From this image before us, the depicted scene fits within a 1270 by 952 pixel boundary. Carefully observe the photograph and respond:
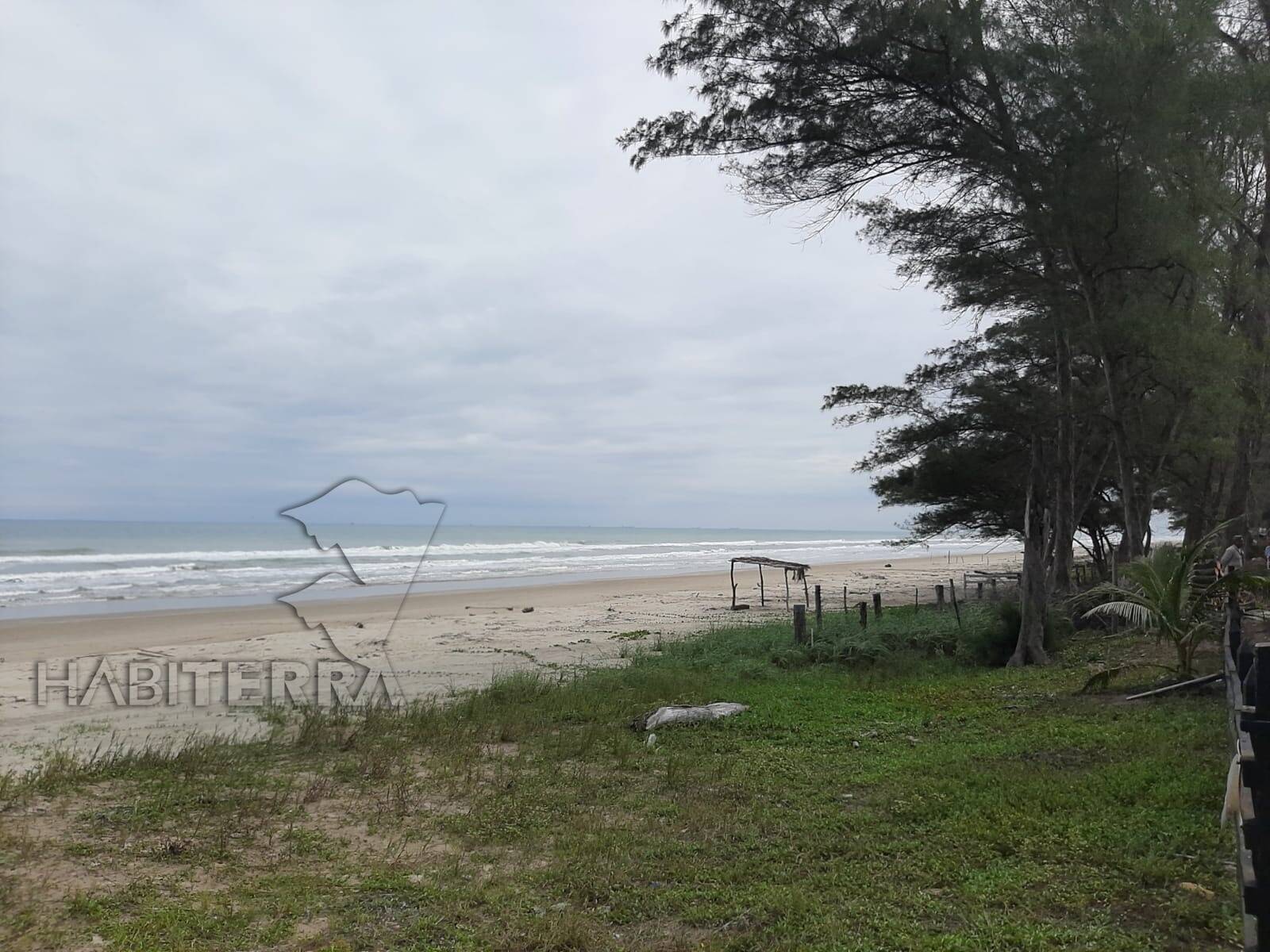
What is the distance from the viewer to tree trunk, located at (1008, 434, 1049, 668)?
38.9 ft

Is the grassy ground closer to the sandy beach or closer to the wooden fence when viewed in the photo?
the wooden fence

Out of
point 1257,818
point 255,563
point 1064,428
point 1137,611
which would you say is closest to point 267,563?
point 255,563

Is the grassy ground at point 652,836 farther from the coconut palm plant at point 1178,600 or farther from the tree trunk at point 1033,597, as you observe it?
the tree trunk at point 1033,597

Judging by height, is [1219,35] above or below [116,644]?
above

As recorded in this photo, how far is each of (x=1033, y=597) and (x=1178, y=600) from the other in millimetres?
3231

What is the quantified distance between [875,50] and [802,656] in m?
8.13

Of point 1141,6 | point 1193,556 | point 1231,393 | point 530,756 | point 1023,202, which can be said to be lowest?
point 530,756

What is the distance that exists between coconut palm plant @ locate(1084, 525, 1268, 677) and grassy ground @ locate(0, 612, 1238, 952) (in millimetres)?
730

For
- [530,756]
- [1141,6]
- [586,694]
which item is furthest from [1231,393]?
[530,756]

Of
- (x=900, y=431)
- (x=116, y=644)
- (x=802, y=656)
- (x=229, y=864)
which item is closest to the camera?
(x=229, y=864)

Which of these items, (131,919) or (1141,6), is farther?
(1141,6)

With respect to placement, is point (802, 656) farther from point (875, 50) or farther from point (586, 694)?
point (875, 50)

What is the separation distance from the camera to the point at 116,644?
56.6 ft

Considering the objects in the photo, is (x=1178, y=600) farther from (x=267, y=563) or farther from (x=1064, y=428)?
(x=267, y=563)
